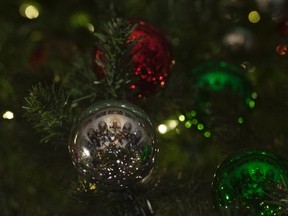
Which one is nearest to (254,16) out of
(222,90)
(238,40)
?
(238,40)

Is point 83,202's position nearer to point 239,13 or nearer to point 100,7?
point 100,7

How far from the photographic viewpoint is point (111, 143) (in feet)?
2.08

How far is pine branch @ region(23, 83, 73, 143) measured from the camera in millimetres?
660

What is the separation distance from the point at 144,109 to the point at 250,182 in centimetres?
26

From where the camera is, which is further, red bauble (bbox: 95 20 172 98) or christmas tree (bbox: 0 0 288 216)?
red bauble (bbox: 95 20 172 98)

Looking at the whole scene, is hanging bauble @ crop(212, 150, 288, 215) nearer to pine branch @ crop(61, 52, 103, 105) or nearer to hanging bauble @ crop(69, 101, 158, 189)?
hanging bauble @ crop(69, 101, 158, 189)

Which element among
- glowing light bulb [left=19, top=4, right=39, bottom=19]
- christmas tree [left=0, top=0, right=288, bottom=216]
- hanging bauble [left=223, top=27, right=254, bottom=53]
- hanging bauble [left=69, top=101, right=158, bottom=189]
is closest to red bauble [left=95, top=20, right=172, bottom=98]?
christmas tree [left=0, top=0, right=288, bottom=216]

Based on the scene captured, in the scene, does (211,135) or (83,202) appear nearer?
(83,202)

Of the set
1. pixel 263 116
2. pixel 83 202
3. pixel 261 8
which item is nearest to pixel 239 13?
pixel 261 8

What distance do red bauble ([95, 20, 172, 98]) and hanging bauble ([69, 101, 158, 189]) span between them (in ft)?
0.40

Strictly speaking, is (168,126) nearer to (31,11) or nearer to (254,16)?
(254,16)

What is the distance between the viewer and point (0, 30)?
3.56 feet

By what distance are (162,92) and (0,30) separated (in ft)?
1.37

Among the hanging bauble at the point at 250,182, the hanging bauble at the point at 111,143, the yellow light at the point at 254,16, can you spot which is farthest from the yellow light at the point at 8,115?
the yellow light at the point at 254,16
